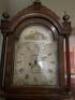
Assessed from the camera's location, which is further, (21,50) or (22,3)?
(22,3)

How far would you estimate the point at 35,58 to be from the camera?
1.09m

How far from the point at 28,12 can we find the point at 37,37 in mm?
144

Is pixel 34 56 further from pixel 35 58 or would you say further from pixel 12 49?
pixel 12 49

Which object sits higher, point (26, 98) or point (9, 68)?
point (9, 68)

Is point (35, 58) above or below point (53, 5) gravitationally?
below

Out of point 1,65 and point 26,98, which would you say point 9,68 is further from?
point 26,98

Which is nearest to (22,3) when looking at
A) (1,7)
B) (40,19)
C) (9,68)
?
(1,7)

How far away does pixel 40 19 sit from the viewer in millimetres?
1129

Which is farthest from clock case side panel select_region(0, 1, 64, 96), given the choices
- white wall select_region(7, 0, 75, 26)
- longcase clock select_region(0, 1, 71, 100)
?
white wall select_region(7, 0, 75, 26)

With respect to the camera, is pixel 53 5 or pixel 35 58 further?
pixel 53 5

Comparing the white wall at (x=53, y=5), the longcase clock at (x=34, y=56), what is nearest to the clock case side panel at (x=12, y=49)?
the longcase clock at (x=34, y=56)

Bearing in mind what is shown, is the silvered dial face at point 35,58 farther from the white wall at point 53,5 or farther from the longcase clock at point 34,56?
the white wall at point 53,5

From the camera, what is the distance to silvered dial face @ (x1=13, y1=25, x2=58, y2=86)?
106cm

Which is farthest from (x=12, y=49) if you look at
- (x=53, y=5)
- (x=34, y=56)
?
(x=53, y=5)
